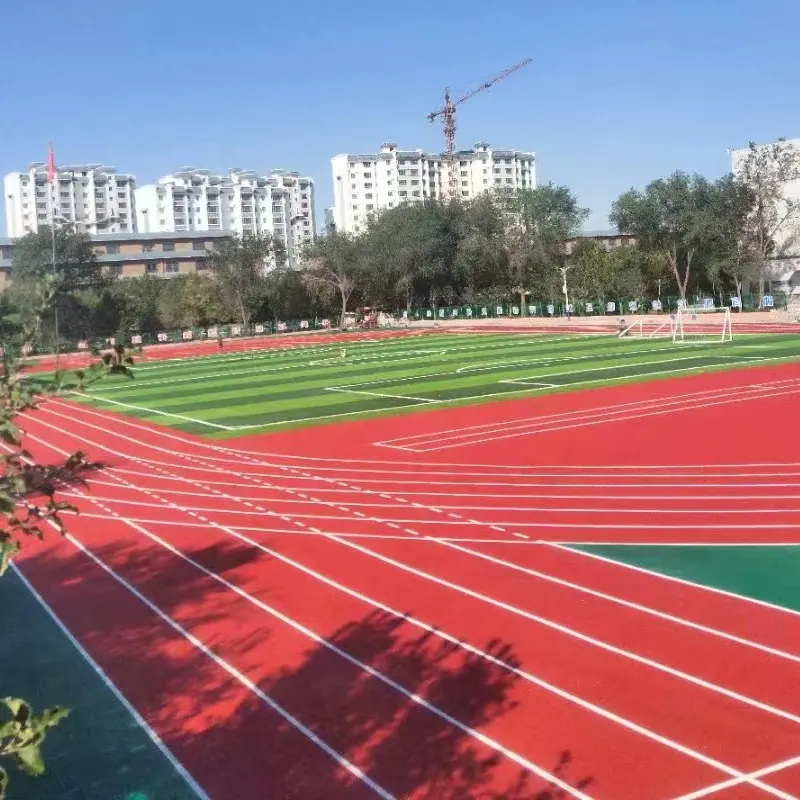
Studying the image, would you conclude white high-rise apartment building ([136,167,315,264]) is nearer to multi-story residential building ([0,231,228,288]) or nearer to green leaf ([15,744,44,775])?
multi-story residential building ([0,231,228,288])

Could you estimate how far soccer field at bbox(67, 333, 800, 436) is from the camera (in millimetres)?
25594

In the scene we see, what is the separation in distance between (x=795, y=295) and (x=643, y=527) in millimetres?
52640

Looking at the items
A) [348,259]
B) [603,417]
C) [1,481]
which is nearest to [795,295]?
[348,259]

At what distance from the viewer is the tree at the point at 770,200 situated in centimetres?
6328

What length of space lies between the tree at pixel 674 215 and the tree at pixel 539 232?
853 centimetres

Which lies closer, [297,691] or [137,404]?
[297,691]

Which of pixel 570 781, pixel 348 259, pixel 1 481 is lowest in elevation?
pixel 570 781

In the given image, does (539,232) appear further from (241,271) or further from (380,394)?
(380,394)

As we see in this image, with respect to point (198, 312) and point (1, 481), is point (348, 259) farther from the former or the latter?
point (1, 481)

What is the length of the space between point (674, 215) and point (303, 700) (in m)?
60.2

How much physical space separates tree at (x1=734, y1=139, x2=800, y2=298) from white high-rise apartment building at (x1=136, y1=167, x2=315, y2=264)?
304ft

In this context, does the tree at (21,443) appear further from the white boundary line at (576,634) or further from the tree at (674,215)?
the tree at (674,215)

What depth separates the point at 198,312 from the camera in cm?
6512

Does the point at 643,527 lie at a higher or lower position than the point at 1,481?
lower
